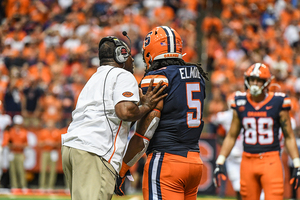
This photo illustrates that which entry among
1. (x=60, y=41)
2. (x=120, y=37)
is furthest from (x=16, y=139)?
(x=120, y=37)

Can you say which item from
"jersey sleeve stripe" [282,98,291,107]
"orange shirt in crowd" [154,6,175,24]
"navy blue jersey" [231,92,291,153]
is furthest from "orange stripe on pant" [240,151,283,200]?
"orange shirt in crowd" [154,6,175,24]

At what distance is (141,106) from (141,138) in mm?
273

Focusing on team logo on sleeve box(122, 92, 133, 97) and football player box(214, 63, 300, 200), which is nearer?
team logo on sleeve box(122, 92, 133, 97)

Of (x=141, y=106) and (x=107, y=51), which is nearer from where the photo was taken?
(x=141, y=106)

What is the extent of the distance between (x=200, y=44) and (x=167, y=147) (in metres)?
9.70

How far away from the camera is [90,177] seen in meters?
3.59

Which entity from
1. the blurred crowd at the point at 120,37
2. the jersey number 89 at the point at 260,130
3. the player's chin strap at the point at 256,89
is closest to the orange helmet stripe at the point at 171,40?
the player's chin strap at the point at 256,89

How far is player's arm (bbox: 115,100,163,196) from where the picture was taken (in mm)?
3636

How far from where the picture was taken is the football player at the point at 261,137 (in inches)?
200

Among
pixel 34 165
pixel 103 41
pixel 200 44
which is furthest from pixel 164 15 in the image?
pixel 103 41

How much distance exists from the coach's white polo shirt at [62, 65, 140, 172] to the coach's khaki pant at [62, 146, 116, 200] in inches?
2.3

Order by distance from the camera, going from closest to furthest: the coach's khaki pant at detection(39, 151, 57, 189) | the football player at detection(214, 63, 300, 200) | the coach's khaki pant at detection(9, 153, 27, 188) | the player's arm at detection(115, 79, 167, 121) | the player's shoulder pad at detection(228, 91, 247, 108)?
the player's arm at detection(115, 79, 167, 121)
the football player at detection(214, 63, 300, 200)
the player's shoulder pad at detection(228, 91, 247, 108)
the coach's khaki pant at detection(9, 153, 27, 188)
the coach's khaki pant at detection(39, 151, 57, 189)

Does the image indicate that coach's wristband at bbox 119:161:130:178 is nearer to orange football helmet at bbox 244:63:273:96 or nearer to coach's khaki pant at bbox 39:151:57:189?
orange football helmet at bbox 244:63:273:96

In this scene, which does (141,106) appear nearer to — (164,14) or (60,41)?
(60,41)
